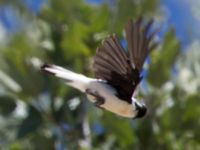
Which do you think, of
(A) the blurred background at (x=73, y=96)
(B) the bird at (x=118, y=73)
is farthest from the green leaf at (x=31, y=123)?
(B) the bird at (x=118, y=73)

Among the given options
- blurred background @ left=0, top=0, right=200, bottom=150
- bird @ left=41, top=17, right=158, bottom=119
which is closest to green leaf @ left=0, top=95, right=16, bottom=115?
blurred background @ left=0, top=0, right=200, bottom=150

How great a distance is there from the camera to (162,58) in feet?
10.9

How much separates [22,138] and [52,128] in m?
0.21

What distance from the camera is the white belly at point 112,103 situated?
915 mm

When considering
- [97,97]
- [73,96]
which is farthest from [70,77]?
[73,96]

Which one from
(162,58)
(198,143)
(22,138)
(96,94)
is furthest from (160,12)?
(96,94)

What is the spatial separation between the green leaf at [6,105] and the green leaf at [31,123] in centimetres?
10

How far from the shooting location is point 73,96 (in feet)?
10.2

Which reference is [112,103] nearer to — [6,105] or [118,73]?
[118,73]

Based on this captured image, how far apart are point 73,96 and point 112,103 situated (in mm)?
2193

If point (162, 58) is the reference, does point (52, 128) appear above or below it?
below

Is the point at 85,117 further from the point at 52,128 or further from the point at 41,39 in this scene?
the point at 41,39

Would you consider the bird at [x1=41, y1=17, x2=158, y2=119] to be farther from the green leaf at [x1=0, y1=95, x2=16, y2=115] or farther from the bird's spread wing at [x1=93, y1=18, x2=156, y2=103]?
the green leaf at [x1=0, y1=95, x2=16, y2=115]

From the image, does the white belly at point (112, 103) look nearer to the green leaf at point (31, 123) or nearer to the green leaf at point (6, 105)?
the green leaf at point (31, 123)
